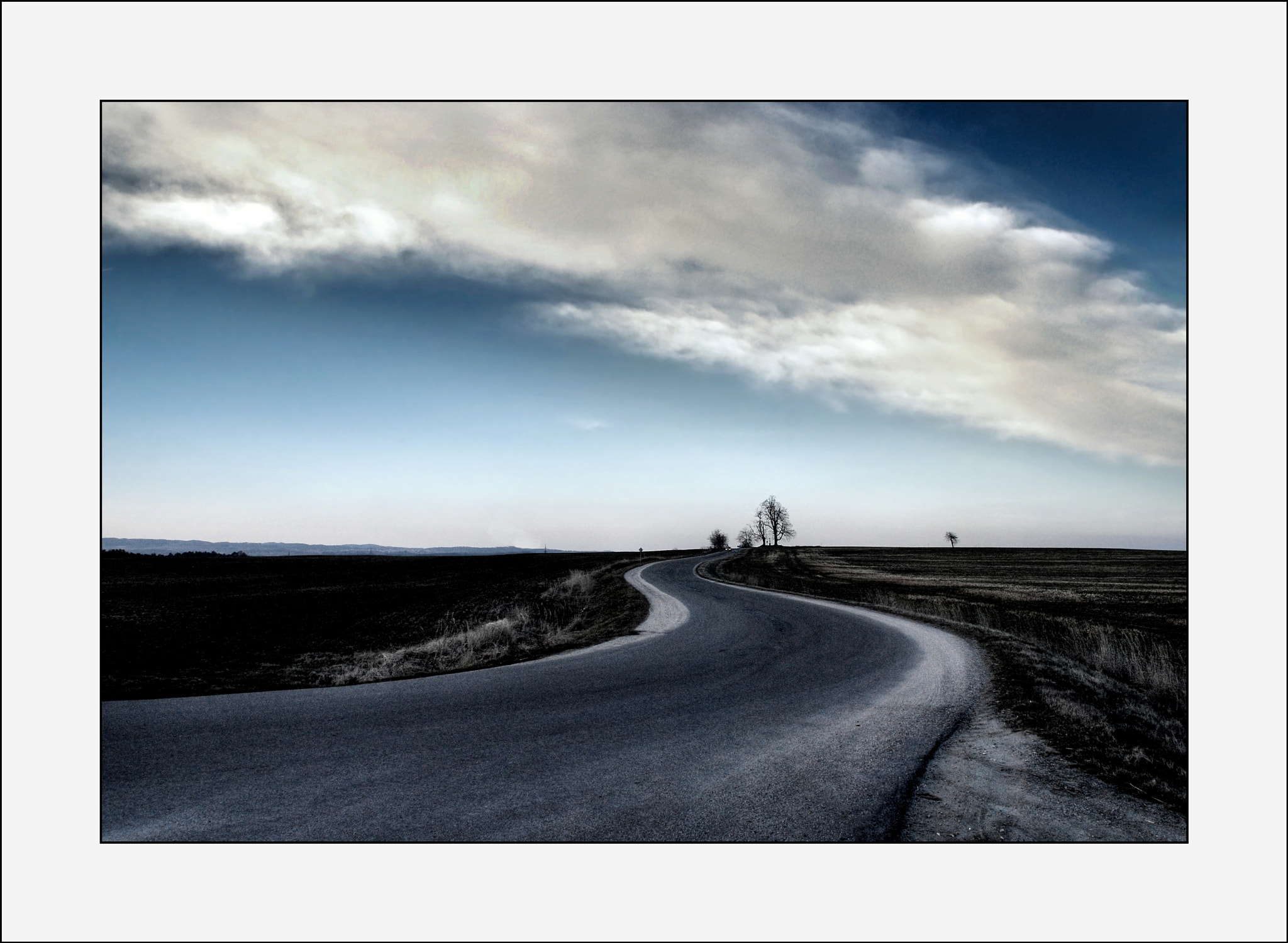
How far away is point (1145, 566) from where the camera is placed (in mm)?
61188

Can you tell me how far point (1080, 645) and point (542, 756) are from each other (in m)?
16.7

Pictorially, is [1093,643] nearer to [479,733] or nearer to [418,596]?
[479,733]

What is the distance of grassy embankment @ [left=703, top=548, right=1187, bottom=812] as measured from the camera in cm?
663

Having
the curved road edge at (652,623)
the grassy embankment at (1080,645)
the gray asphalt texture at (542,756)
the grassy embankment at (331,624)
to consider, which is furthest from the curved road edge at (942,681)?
the grassy embankment at (331,624)

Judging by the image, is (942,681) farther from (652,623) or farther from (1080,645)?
(1080,645)

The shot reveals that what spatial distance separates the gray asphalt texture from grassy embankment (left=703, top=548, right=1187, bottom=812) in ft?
4.15

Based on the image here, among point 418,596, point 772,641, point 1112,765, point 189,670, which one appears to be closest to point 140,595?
point 418,596

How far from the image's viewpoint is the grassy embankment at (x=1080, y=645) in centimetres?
663

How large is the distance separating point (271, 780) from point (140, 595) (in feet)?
131

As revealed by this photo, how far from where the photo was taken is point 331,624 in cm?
2522

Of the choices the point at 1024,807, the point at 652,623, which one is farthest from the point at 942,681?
the point at 652,623

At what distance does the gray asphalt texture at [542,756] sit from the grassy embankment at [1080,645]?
1.27 meters

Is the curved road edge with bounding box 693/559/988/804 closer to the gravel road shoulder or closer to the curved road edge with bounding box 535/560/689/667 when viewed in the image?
the gravel road shoulder
